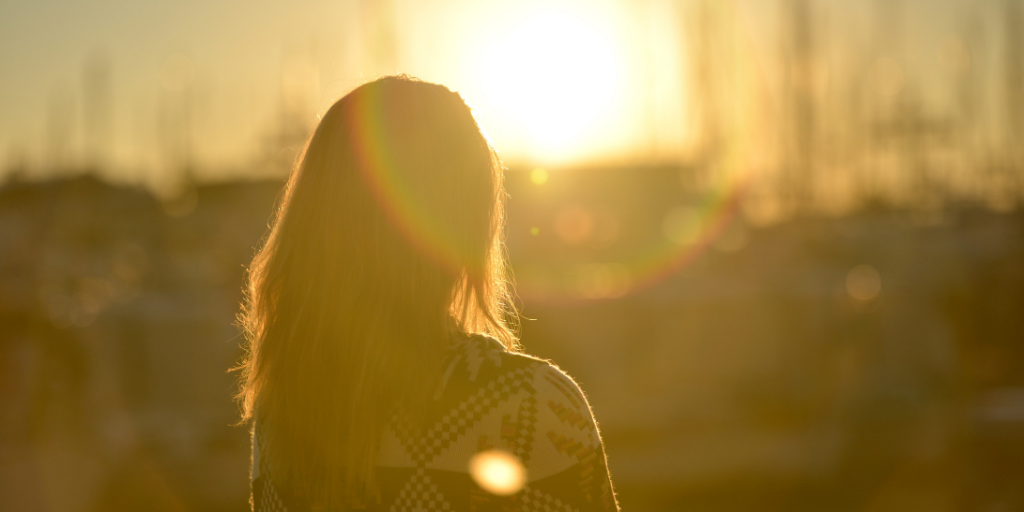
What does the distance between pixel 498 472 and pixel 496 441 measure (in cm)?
7

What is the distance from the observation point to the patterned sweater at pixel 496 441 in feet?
4.91

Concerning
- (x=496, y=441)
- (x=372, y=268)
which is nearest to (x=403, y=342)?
(x=372, y=268)

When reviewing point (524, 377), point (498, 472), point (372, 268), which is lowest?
point (498, 472)

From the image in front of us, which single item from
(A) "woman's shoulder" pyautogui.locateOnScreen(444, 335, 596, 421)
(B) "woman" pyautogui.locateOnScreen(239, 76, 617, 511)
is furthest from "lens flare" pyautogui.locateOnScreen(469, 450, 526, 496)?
(A) "woman's shoulder" pyautogui.locateOnScreen(444, 335, 596, 421)

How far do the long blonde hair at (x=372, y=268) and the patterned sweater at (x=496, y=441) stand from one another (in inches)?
1.9

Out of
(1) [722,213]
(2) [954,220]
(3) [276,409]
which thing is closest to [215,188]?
(1) [722,213]

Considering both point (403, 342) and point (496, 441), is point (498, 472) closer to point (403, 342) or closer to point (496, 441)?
point (496, 441)

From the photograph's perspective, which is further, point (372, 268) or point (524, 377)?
point (372, 268)

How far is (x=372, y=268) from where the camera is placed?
1605mm

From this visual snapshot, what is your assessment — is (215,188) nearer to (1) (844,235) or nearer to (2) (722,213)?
(2) (722,213)

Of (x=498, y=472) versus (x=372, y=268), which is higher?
(x=372, y=268)

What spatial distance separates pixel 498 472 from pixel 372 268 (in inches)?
18.2

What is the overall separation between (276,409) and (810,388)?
49.1ft

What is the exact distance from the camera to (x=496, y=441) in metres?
1.51
